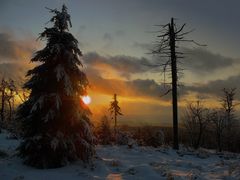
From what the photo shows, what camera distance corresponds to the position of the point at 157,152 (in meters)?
21.0

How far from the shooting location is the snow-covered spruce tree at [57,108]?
46.9 feet

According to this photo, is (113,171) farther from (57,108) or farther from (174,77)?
(174,77)

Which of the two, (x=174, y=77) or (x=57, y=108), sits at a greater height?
(x=174, y=77)

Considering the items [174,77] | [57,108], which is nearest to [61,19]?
[57,108]

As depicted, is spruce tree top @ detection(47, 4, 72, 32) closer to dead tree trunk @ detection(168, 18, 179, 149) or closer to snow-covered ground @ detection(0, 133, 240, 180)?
snow-covered ground @ detection(0, 133, 240, 180)

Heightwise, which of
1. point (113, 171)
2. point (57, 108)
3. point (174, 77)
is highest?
point (174, 77)

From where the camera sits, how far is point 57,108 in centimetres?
1409

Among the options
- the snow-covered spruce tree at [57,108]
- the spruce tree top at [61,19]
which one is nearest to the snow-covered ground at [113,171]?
the snow-covered spruce tree at [57,108]

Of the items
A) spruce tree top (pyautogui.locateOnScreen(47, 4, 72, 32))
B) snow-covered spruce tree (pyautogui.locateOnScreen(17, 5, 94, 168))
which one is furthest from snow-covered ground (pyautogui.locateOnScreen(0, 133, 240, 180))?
spruce tree top (pyautogui.locateOnScreen(47, 4, 72, 32))

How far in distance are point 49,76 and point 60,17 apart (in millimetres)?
3089

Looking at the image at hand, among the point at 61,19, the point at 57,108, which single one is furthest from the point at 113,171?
the point at 61,19

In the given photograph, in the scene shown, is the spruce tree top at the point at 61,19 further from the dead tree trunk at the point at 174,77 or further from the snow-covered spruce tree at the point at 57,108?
the dead tree trunk at the point at 174,77

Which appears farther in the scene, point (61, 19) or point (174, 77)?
point (174, 77)

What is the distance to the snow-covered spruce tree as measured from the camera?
563 inches
